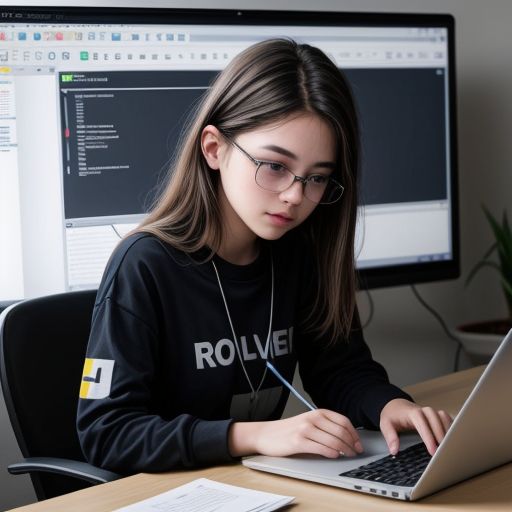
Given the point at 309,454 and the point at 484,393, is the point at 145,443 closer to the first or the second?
the point at 309,454

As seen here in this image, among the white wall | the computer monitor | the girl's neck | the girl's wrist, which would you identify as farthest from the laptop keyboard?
the white wall

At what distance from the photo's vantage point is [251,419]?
1438 mm

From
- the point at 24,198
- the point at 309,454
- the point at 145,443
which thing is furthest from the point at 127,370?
the point at 24,198

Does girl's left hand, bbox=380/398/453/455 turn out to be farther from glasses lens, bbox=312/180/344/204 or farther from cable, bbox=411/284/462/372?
cable, bbox=411/284/462/372

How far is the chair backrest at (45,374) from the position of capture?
134 centimetres

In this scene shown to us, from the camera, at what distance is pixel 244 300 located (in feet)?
4.65

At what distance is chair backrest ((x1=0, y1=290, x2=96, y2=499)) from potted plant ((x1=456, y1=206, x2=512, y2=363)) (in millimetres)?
1041

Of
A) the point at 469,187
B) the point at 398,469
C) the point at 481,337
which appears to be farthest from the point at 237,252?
the point at 469,187

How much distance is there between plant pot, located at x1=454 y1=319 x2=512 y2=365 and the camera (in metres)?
2.13

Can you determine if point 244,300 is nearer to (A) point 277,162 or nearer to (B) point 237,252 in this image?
(B) point 237,252

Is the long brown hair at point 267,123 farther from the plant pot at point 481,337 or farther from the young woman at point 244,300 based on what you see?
the plant pot at point 481,337

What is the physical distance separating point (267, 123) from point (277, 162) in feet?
0.21

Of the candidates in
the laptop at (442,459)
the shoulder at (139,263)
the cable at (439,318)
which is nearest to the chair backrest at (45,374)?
the shoulder at (139,263)

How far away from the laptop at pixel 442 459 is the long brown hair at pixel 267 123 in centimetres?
39
